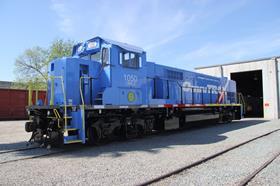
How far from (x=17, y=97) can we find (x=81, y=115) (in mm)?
23994

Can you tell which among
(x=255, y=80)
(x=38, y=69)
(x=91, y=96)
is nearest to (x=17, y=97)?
(x=38, y=69)

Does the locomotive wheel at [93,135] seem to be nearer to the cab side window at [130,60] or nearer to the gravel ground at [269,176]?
the cab side window at [130,60]

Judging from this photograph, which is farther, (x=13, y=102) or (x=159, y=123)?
(x=13, y=102)

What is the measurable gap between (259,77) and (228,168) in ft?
99.8

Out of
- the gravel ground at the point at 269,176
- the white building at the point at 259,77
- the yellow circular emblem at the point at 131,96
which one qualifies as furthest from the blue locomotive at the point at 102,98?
the white building at the point at 259,77

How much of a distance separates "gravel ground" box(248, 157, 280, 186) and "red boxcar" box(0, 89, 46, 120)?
25.5 meters

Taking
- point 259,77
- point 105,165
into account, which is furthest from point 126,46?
point 259,77

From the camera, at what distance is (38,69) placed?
119ft

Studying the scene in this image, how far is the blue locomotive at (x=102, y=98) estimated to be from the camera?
8.88m

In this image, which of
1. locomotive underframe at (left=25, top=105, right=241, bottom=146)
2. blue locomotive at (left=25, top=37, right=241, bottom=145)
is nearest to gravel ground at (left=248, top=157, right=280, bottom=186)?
blue locomotive at (left=25, top=37, right=241, bottom=145)

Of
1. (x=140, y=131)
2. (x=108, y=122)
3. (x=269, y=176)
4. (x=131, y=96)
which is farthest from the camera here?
(x=140, y=131)

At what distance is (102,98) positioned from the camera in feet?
32.0

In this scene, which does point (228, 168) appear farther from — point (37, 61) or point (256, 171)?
point (37, 61)

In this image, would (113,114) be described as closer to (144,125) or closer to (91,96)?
(91,96)
